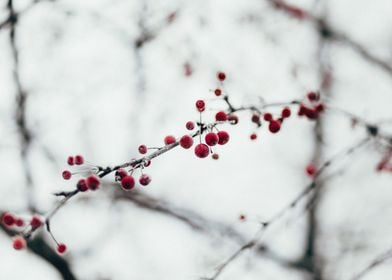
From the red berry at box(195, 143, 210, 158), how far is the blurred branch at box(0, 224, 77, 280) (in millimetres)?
4213

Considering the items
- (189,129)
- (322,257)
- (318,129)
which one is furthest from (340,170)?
(322,257)

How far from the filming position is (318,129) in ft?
25.9

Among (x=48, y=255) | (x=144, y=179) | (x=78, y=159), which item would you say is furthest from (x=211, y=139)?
(x=48, y=255)

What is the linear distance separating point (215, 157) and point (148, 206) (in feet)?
15.2

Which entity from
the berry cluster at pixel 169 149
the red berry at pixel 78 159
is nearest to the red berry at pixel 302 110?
the berry cluster at pixel 169 149

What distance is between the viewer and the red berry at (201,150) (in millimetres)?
2652

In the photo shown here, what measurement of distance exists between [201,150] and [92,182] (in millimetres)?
796

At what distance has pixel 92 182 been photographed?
2188mm

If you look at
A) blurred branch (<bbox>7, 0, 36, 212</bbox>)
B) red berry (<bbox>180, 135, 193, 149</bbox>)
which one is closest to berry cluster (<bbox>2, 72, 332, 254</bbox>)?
red berry (<bbox>180, 135, 193, 149</bbox>)

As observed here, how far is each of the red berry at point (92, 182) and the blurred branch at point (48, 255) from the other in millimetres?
4214

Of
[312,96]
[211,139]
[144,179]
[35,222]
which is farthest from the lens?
[312,96]

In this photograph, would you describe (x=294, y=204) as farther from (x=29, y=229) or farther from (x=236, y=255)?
(x=29, y=229)

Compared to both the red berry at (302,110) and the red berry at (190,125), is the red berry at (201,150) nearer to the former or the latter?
the red berry at (190,125)

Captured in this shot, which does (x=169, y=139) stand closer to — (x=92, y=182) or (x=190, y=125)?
(x=190, y=125)
